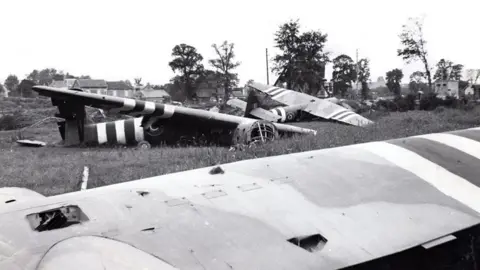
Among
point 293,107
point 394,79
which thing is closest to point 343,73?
point 394,79

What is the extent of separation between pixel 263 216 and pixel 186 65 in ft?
229

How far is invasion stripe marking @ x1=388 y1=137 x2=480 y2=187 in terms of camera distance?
4289mm

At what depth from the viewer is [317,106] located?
2136 centimetres

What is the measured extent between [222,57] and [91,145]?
57.5 m

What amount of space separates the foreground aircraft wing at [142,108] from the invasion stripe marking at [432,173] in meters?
8.70

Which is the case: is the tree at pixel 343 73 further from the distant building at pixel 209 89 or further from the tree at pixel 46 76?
the tree at pixel 46 76

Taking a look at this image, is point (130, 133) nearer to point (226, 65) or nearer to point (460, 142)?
point (460, 142)

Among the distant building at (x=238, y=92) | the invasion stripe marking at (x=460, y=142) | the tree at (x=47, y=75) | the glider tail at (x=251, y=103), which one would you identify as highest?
the tree at (x=47, y=75)

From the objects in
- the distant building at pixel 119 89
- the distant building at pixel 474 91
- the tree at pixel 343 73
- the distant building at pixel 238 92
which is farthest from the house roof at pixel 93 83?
the distant building at pixel 474 91

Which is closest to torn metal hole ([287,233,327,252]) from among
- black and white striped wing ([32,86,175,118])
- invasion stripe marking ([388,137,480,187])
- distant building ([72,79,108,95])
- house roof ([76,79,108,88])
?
invasion stripe marking ([388,137,480,187])

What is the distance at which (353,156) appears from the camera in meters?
4.20

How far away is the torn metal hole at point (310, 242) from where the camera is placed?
2.88 meters

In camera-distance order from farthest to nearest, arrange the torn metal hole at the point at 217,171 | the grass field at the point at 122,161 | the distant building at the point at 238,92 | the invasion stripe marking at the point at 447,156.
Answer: the distant building at the point at 238,92, the grass field at the point at 122,161, the invasion stripe marking at the point at 447,156, the torn metal hole at the point at 217,171

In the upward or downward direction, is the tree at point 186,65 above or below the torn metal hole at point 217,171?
above
